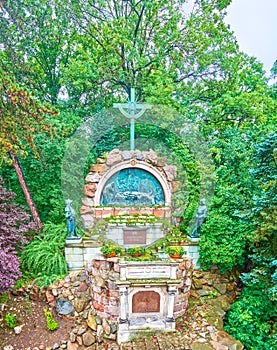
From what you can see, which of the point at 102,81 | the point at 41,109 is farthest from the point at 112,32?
the point at 41,109

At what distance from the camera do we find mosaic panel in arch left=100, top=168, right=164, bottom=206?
9.53 meters

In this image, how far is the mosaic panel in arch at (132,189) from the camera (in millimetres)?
9531

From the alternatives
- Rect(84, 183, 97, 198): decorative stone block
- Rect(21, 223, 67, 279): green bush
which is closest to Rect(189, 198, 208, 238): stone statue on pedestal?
Rect(84, 183, 97, 198): decorative stone block

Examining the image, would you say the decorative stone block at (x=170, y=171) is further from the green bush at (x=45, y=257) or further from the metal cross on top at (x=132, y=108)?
the green bush at (x=45, y=257)

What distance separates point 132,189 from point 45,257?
4006 millimetres

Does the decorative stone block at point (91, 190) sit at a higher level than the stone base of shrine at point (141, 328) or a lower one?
higher

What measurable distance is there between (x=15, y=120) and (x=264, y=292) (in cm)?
912

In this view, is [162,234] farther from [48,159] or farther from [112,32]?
[112,32]

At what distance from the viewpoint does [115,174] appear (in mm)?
9586

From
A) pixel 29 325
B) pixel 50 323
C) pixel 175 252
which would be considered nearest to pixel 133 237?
pixel 175 252

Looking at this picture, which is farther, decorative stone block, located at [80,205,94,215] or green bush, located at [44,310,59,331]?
decorative stone block, located at [80,205,94,215]

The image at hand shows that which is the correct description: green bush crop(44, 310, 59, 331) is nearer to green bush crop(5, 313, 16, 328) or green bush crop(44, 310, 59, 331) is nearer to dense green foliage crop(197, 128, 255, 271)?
green bush crop(5, 313, 16, 328)

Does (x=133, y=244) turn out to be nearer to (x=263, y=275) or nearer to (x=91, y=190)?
(x=91, y=190)

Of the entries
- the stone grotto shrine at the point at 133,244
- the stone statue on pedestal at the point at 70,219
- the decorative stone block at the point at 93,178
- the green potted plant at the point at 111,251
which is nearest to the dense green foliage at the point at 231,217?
the stone grotto shrine at the point at 133,244
